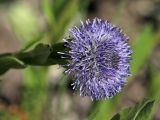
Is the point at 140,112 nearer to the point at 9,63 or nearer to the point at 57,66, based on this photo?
the point at 9,63

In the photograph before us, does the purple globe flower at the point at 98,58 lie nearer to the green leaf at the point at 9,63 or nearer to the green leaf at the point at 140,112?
Result: the green leaf at the point at 140,112

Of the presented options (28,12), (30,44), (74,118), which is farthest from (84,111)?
(30,44)

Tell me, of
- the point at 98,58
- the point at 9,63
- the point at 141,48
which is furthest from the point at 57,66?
the point at 98,58

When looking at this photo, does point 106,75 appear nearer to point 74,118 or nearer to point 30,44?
point 30,44

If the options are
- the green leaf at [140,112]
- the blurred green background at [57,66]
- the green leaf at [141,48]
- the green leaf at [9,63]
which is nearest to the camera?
the green leaf at [140,112]

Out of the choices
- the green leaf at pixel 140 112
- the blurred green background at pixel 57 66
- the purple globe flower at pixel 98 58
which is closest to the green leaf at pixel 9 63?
the blurred green background at pixel 57 66

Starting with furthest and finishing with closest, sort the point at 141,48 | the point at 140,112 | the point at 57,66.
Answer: the point at 57,66 < the point at 141,48 < the point at 140,112
